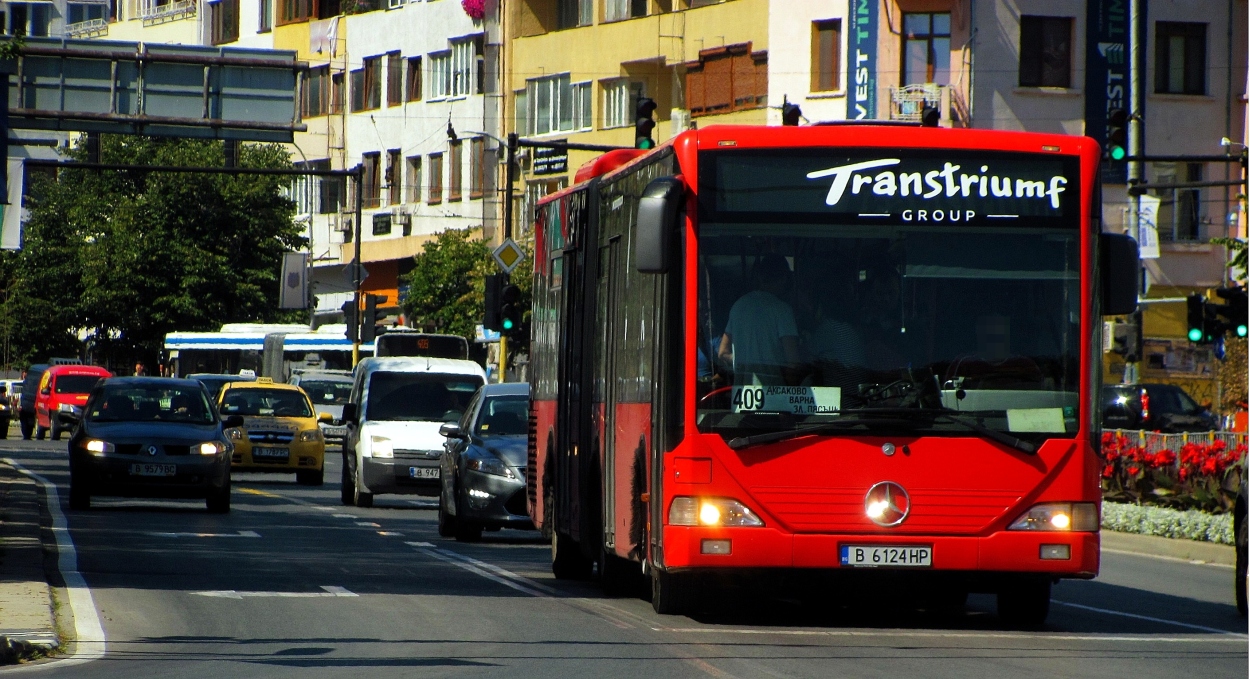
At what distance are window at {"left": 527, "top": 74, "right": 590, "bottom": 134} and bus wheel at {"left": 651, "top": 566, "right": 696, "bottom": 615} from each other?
56443mm

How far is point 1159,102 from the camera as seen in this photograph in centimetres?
5844

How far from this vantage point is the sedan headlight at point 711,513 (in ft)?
43.0

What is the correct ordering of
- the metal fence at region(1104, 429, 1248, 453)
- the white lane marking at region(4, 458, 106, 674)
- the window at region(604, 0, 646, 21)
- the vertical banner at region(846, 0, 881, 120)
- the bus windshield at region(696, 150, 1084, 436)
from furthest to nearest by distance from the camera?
the window at region(604, 0, 646, 21), the vertical banner at region(846, 0, 881, 120), the metal fence at region(1104, 429, 1248, 453), the bus windshield at region(696, 150, 1084, 436), the white lane marking at region(4, 458, 106, 674)

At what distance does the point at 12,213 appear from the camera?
3297cm

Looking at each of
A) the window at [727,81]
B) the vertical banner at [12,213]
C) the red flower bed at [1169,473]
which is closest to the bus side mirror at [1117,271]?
the red flower bed at [1169,473]

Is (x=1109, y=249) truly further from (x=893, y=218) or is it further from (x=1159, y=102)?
(x=1159, y=102)

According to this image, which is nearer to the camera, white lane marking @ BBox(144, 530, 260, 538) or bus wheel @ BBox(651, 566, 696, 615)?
bus wheel @ BBox(651, 566, 696, 615)

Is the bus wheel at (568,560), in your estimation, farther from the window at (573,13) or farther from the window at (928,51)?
the window at (573,13)

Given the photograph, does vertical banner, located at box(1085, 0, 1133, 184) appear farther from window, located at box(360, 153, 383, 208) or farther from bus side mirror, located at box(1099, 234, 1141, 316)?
bus side mirror, located at box(1099, 234, 1141, 316)

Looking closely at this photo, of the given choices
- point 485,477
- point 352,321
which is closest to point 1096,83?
point 352,321

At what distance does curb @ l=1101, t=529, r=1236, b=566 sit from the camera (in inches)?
891

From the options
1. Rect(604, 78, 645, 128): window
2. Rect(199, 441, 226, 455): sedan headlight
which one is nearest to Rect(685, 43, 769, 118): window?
Rect(604, 78, 645, 128): window

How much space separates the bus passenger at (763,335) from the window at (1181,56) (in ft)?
157

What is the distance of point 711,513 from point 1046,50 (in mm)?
46161
